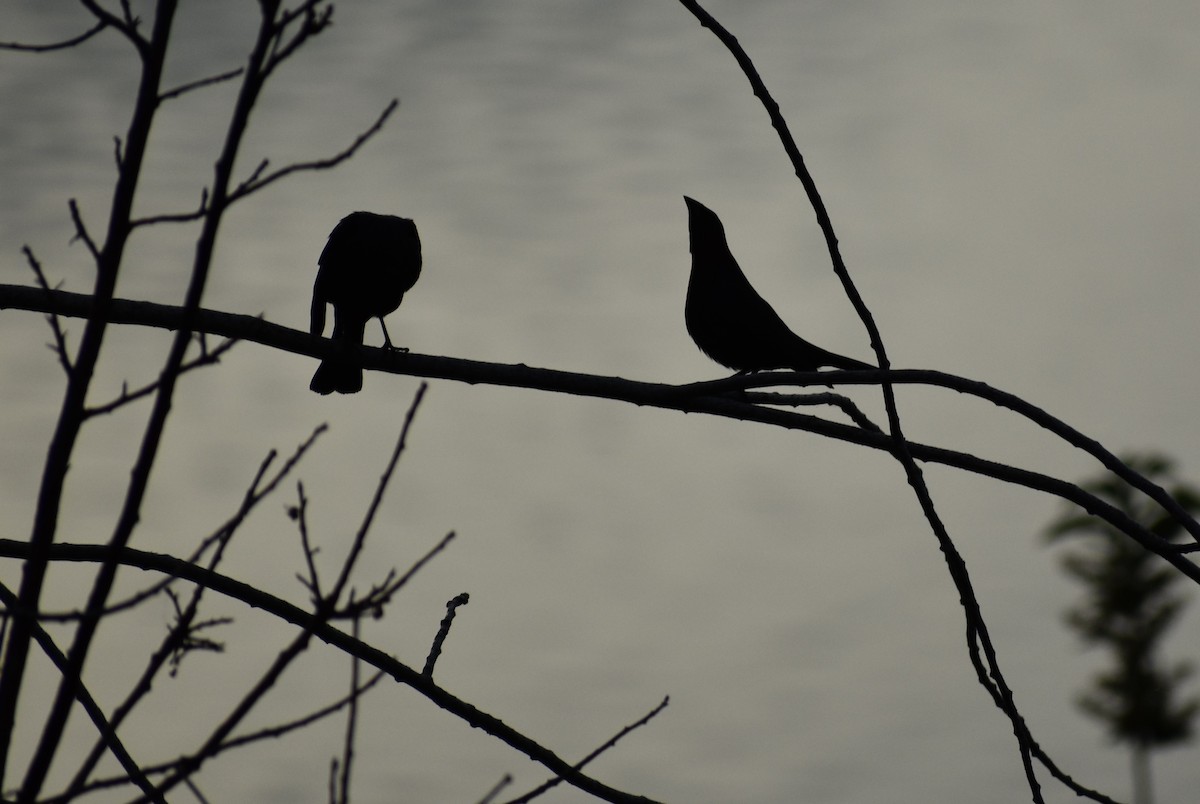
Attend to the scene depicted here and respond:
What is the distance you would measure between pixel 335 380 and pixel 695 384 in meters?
3.12

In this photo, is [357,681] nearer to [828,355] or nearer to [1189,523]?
[1189,523]

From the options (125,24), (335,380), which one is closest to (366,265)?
(335,380)

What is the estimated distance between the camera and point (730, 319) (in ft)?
18.6

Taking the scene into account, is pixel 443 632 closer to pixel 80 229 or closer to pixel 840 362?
pixel 80 229

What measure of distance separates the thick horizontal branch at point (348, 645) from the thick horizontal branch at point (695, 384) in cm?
53

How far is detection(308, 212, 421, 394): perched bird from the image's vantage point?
640 cm

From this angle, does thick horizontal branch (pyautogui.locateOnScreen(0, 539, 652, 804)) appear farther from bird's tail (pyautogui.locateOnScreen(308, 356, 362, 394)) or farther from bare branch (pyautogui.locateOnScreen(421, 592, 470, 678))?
bird's tail (pyautogui.locateOnScreen(308, 356, 362, 394))

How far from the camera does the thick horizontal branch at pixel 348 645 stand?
2625mm

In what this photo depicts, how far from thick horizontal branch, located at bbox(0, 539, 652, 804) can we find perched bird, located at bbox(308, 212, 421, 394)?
132 inches

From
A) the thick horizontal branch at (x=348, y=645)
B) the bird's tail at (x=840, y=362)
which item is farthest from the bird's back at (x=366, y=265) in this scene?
the thick horizontal branch at (x=348, y=645)

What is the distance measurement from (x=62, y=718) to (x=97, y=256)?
602mm

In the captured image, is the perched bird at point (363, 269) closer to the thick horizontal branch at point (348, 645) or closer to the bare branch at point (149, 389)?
the thick horizontal branch at point (348, 645)

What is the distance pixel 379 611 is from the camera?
6.37 feet

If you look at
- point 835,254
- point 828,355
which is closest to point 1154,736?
point 828,355
